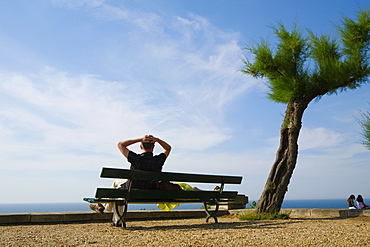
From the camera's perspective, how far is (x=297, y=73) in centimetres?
912

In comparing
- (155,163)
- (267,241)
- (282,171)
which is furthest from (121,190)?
(282,171)

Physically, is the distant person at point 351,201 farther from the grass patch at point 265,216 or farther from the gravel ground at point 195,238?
the gravel ground at point 195,238

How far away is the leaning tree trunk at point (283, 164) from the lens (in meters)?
8.57

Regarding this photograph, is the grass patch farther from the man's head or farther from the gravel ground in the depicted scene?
the man's head

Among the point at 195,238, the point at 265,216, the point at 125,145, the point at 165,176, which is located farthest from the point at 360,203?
the point at 195,238

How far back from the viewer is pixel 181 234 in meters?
5.48

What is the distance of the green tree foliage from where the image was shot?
28.5 feet

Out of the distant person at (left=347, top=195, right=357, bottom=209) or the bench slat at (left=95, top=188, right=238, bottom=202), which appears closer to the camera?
the bench slat at (left=95, top=188, right=238, bottom=202)

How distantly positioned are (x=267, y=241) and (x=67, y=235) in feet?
9.08

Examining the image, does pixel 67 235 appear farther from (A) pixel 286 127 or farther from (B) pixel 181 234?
(A) pixel 286 127

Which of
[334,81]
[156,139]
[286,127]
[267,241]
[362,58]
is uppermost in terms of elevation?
[362,58]

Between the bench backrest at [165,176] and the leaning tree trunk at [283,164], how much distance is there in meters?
1.48

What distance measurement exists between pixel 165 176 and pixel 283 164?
11.1 feet

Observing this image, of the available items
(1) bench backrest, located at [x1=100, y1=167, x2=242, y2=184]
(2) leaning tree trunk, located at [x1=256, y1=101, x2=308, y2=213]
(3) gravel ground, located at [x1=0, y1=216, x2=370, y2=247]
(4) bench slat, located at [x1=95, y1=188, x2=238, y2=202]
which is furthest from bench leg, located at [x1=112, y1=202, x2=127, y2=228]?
(2) leaning tree trunk, located at [x1=256, y1=101, x2=308, y2=213]
